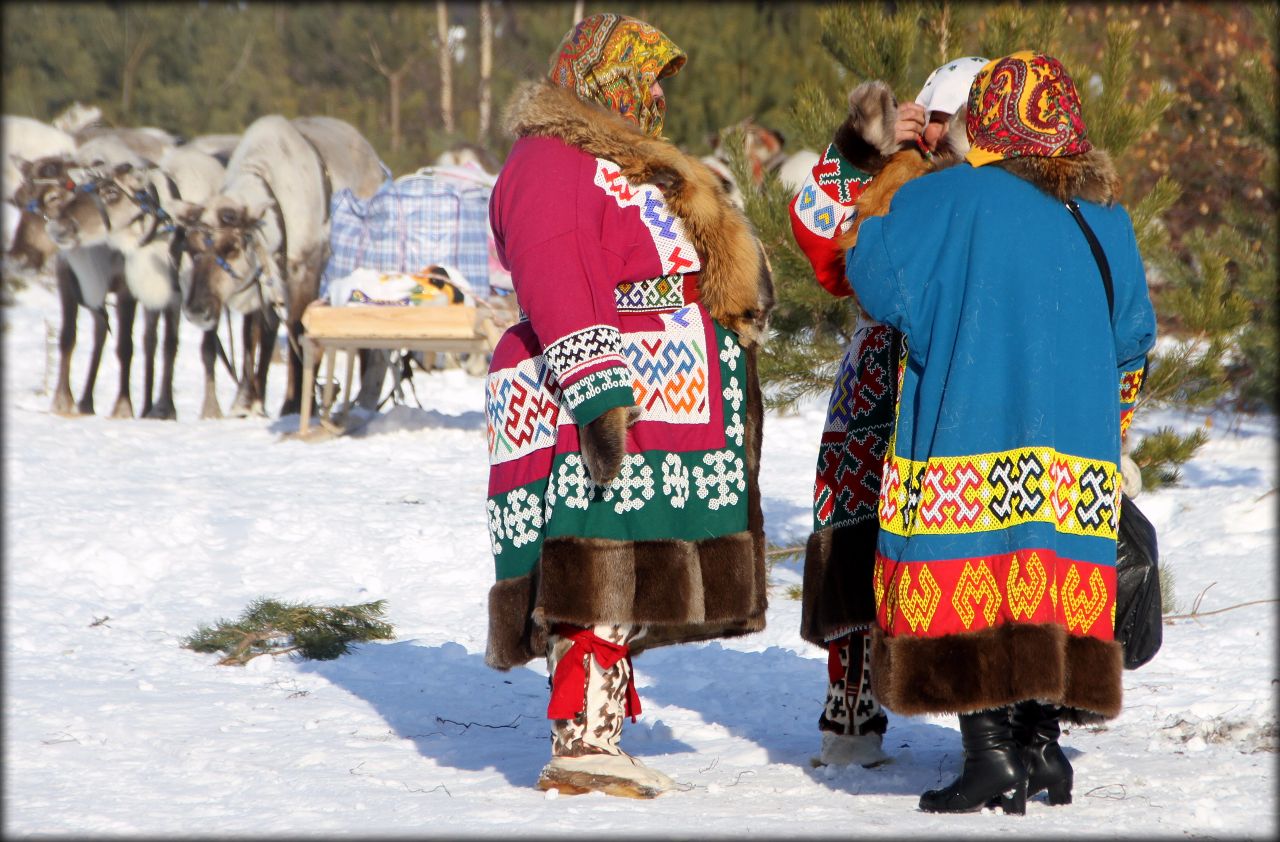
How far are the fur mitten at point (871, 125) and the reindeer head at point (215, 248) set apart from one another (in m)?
8.94

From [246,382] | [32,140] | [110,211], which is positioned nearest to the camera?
[110,211]

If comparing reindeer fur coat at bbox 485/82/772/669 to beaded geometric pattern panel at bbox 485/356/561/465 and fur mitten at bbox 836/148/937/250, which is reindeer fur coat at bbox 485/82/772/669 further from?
fur mitten at bbox 836/148/937/250

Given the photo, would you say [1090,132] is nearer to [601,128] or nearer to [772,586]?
[772,586]

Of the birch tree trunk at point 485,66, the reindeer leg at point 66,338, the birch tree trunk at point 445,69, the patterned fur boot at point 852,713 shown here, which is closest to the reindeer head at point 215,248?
the reindeer leg at point 66,338

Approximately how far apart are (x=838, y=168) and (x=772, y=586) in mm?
2840

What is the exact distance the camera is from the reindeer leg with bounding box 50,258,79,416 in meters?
11.2

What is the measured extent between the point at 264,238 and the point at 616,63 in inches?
356

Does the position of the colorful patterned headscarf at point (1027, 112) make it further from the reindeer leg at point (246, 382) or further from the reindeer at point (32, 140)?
the reindeer at point (32, 140)

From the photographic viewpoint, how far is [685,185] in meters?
2.99

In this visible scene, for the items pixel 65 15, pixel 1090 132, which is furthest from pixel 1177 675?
pixel 65 15

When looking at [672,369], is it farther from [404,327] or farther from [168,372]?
[168,372]

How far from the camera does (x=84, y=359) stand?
A: 45.4 feet

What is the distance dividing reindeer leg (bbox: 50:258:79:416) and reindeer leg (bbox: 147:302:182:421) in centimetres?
64

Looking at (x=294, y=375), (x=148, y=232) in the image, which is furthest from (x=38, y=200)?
(x=294, y=375)
